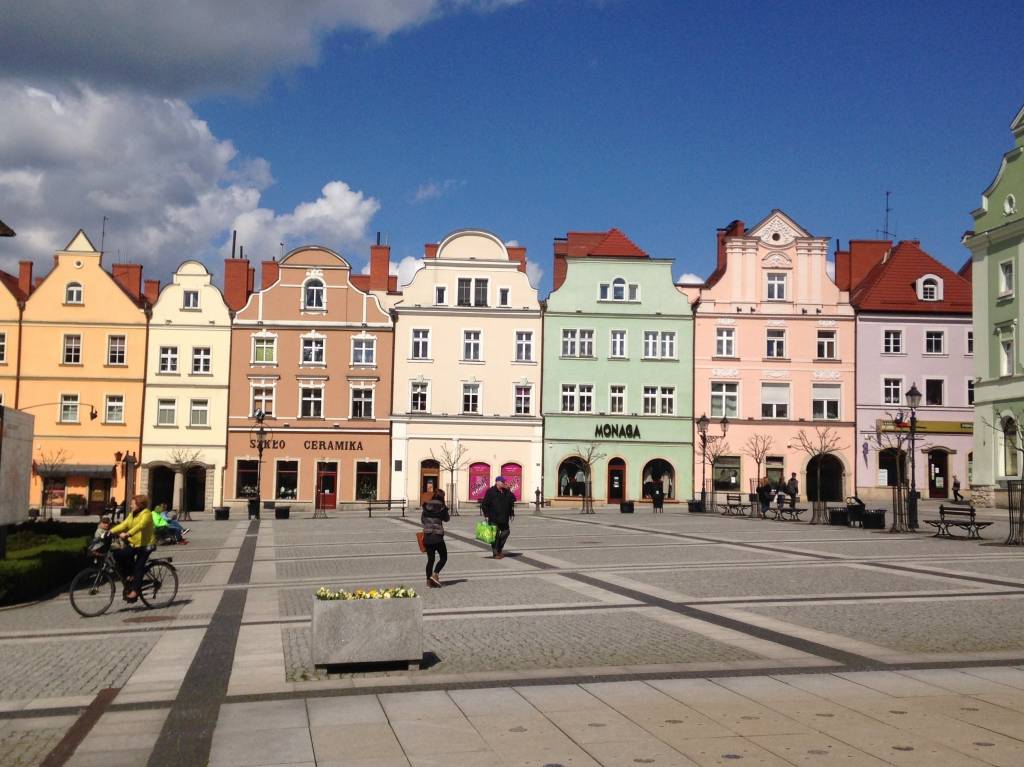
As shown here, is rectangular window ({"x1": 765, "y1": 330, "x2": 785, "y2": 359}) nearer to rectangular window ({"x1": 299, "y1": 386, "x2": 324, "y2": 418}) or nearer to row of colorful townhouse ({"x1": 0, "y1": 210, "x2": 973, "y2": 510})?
row of colorful townhouse ({"x1": 0, "y1": 210, "x2": 973, "y2": 510})

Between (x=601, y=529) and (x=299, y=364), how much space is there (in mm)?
27482

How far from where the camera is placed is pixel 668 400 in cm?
5759

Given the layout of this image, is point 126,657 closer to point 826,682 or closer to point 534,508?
point 826,682

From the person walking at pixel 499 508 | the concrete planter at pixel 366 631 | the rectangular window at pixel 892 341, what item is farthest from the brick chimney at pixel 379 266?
the concrete planter at pixel 366 631

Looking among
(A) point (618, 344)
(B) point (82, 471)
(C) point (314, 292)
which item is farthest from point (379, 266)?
(B) point (82, 471)

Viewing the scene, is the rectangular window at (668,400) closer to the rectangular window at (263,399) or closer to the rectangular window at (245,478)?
the rectangular window at (263,399)

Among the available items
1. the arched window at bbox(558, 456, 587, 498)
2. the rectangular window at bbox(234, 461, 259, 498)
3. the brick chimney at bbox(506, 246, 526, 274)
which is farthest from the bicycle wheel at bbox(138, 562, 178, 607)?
the brick chimney at bbox(506, 246, 526, 274)

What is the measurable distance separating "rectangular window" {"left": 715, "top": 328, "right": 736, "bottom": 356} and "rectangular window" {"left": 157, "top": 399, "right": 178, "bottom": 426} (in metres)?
29.1

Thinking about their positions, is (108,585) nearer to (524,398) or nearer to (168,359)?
(524,398)

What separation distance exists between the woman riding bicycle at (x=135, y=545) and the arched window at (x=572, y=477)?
1640 inches

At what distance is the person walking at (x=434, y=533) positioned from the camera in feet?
58.1

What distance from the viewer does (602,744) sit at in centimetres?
758

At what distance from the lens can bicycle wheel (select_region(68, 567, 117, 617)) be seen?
15391mm

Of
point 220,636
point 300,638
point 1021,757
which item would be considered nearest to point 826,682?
point 1021,757
